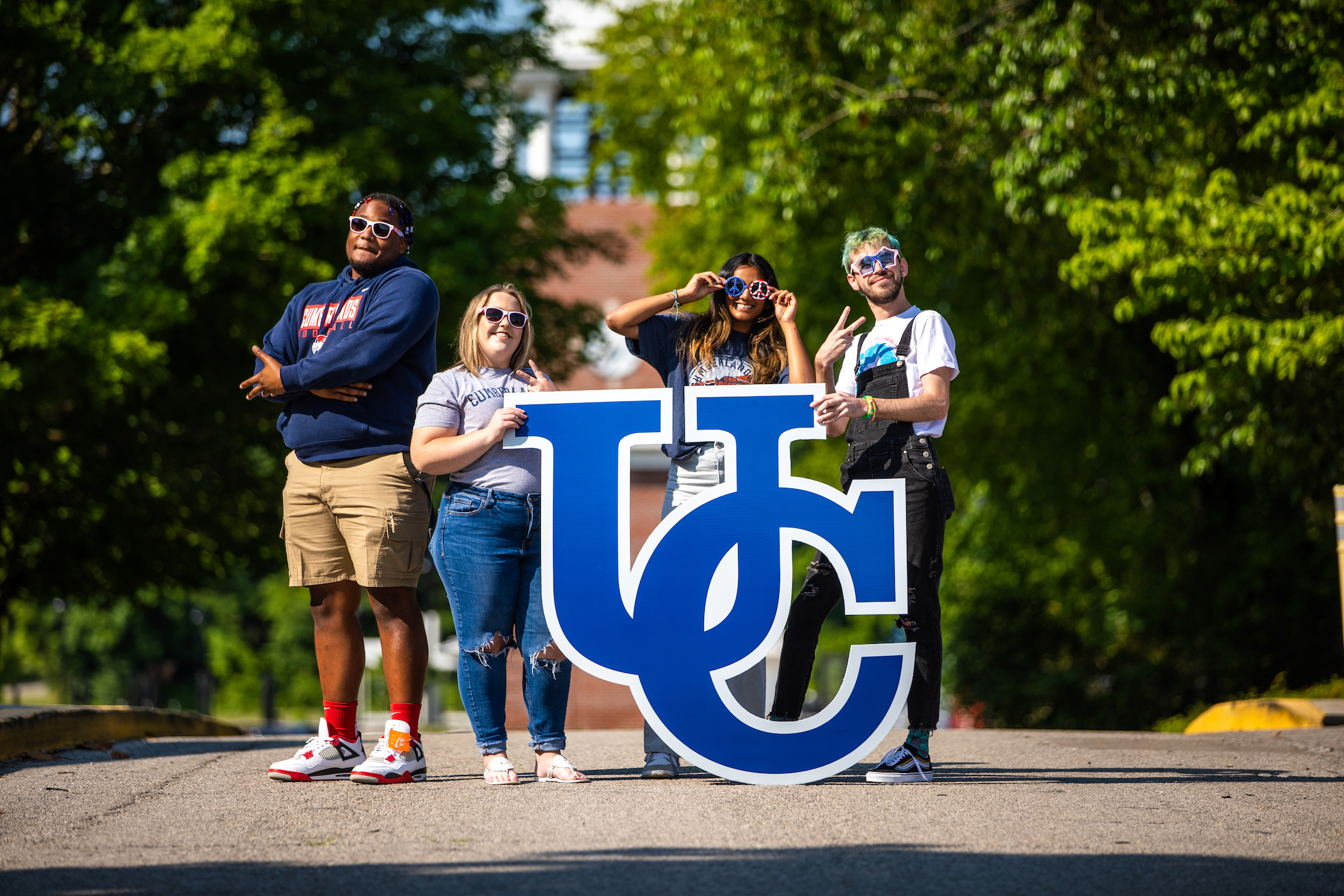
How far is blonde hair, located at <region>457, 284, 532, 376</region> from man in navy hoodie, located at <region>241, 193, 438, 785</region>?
0.51 ft

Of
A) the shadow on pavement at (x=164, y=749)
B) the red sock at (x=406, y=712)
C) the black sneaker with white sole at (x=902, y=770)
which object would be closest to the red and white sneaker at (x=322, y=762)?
the red sock at (x=406, y=712)

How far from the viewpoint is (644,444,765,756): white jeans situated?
5.37m

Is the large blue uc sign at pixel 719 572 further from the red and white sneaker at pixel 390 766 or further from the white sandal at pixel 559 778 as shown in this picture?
the red and white sneaker at pixel 390 766

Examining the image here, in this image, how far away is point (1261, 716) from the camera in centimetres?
974

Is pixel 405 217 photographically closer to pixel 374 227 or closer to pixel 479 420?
pixel 374 227

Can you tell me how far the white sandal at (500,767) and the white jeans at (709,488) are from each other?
54 cm

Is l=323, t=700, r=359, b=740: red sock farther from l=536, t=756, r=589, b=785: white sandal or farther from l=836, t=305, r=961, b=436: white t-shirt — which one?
l=836, t=305, r=961, b=436: white t-shirt

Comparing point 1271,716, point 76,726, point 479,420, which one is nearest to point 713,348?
point 479,420

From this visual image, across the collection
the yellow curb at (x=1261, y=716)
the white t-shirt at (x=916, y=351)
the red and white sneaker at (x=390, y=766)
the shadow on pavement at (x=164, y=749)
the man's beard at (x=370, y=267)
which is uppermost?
the man's beard at (x=370, y=267)

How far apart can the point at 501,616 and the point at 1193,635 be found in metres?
13.0

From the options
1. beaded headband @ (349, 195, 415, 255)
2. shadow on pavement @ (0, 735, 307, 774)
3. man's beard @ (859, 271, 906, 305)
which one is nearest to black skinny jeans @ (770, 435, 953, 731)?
man's beard @ (859, 271, 906, 305)

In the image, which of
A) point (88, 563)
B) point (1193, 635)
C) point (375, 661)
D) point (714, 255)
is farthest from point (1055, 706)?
point (375, 661)

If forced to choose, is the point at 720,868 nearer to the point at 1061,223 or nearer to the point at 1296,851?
the point at 1296,851

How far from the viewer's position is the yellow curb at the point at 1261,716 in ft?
30.3
